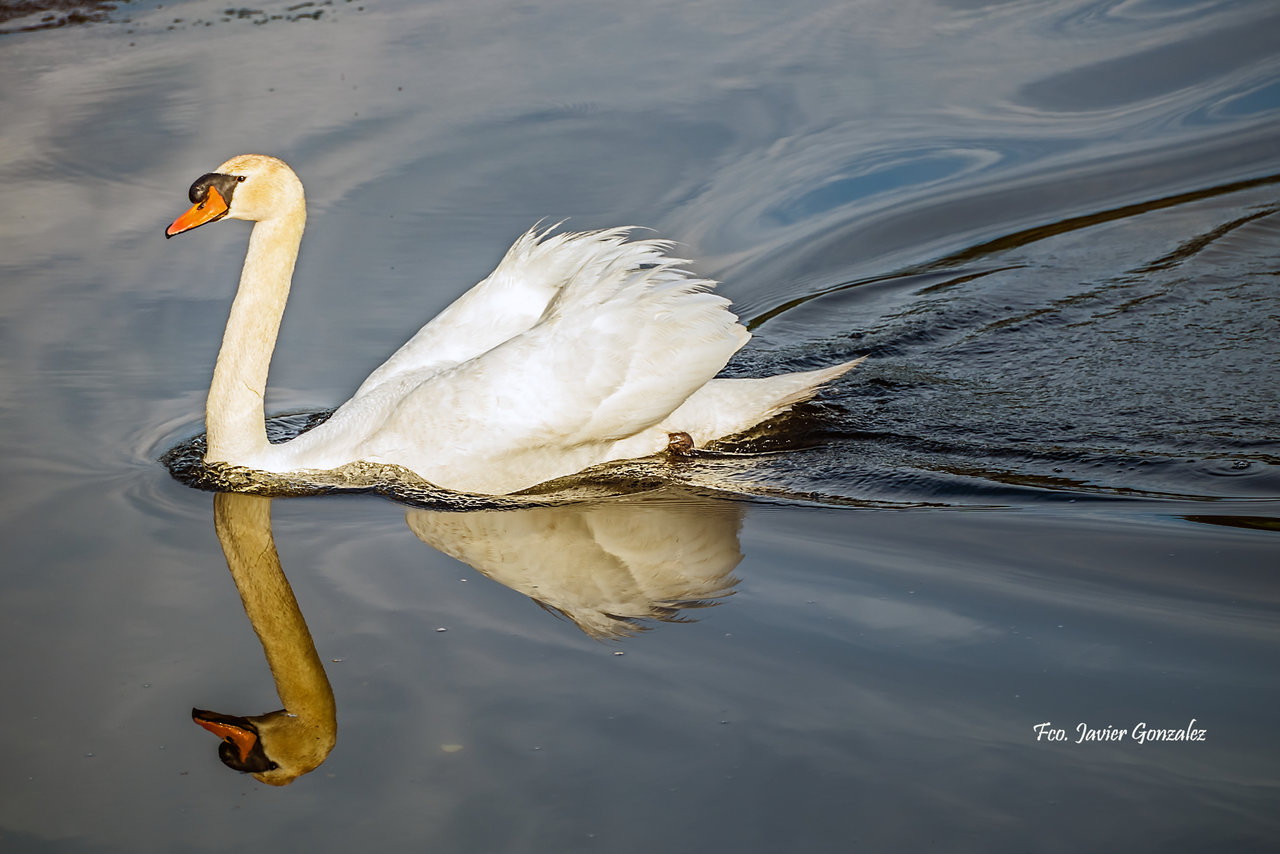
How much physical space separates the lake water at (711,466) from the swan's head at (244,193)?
126 centimetres

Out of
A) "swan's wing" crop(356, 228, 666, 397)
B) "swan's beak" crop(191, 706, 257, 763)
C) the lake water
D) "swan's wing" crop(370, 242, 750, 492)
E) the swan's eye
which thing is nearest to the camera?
the lake water

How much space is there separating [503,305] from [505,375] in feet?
2.81

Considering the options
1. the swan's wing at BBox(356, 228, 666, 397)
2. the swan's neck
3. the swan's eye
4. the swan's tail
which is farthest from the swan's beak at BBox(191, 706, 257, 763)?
the swan's tail

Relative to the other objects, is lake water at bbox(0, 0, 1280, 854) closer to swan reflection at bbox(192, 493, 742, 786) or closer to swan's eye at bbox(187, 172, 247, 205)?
swan reflection at bbox(192, 493, 742, 786)

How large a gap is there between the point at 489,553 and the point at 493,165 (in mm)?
5061

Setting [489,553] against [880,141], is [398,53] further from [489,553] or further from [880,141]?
[489,553]

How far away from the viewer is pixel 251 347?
6.36m

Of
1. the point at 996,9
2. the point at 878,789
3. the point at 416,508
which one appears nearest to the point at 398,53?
the point at 996,9

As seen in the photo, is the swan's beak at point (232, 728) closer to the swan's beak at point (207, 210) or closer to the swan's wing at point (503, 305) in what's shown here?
the swan's wing at point (503, 305)

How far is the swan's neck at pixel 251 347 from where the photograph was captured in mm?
6246

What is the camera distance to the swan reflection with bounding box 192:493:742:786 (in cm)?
436

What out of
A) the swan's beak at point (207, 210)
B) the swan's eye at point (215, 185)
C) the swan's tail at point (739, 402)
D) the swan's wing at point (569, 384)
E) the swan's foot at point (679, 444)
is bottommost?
the swan's foot at point (679, 444)

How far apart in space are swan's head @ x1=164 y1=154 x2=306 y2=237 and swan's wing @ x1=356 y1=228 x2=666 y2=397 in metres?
0.91

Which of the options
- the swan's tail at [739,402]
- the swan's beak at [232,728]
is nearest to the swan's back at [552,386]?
the swan's tail at [739,402]
